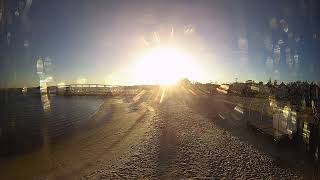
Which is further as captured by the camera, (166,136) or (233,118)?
(233,118)

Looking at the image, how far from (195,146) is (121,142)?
4556mm

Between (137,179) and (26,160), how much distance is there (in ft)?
21.7

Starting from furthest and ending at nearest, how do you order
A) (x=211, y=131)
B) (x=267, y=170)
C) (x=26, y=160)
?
1. (x=211, y=131)
2. (x=26, y=160)
3. (x=267, y=170)

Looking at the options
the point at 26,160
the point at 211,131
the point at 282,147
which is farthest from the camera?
the point at 211,131

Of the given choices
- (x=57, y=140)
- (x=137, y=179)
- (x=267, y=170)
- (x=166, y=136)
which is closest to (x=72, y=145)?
(x=57, y=140)

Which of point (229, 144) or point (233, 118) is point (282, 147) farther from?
point (233, 118)

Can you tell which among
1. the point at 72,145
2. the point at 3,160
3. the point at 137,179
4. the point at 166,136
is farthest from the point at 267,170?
the point at 3,160

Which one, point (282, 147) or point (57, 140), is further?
point (57, 140)

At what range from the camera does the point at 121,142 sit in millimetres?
16328

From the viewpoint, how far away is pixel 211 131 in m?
19.0

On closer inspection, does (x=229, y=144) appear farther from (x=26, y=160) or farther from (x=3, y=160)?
(x=3, y=160)

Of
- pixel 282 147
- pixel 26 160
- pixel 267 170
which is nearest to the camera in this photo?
pixel 267 170

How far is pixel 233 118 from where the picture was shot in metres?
24.2

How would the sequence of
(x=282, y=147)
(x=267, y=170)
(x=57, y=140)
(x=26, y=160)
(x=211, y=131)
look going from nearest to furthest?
(x=267, y=170) → (x=26, y=160) → (x=282, y=147) → (x=57, y=140) → (x=211, y=131)
